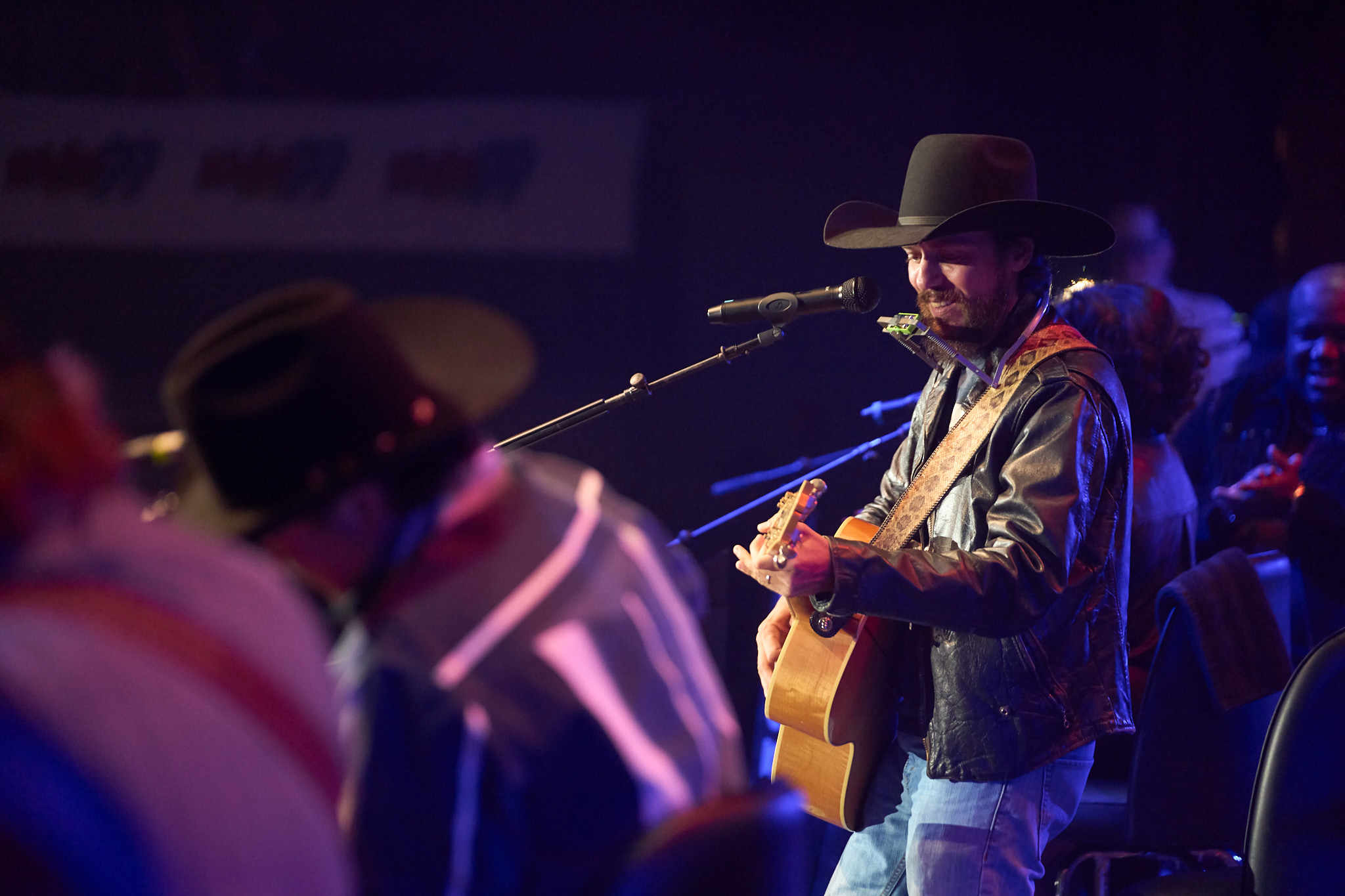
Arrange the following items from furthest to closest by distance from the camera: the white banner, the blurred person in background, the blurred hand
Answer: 1. the white banner
2. the blurred person in background
3. the blurred hand

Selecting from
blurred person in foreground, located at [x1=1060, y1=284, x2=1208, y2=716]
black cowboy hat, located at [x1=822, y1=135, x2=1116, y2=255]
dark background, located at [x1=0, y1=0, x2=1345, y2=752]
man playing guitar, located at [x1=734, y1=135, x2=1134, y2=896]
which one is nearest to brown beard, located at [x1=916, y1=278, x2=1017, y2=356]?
man playing guitar, located at [x1=734, y1=135, x2=1134, y2=896]

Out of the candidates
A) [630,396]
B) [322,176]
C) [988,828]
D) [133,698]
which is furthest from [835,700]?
[322,176]

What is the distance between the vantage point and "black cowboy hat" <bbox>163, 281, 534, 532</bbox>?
1.12 meters

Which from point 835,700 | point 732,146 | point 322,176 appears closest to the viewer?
point 835,700

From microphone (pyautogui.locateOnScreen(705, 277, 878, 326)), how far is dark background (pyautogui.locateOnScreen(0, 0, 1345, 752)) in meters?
2.27

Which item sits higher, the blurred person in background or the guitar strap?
the guitar strap

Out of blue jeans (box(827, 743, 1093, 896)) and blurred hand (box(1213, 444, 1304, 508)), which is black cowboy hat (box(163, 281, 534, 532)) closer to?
blue jeans (box(827, 743, 1093, 896))

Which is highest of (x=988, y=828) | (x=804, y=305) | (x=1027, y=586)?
(x=804, y=305)

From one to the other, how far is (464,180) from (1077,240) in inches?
147

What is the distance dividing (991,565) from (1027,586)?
0.23 ft

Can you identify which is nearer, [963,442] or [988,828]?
[988,828]

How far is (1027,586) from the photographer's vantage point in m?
1.83

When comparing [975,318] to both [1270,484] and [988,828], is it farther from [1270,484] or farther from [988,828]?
[1270,484]

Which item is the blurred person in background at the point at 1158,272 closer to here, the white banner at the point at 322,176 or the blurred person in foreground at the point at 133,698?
the white banner at the point at 322,176
